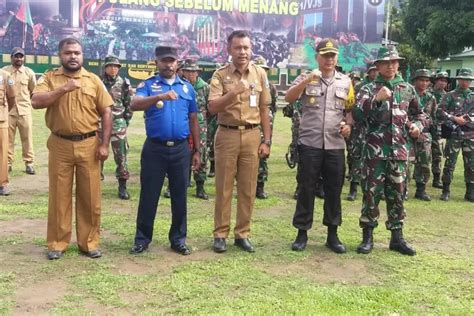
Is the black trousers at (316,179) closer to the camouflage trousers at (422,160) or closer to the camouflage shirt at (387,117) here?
the camouflage shirt at (387,117)

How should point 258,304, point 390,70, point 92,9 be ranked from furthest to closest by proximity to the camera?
point 92,9 → point 390,70 → point 258,304

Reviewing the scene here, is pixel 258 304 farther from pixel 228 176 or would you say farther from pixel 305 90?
pixel 305 90

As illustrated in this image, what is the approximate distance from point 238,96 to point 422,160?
4518mm

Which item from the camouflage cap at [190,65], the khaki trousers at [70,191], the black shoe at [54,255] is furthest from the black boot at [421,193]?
the black shoe at [54,255]

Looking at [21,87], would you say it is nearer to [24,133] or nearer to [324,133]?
[24,133]

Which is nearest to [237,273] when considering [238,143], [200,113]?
[238,143]

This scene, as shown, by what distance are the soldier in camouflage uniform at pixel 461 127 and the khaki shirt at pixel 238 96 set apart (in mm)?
4510

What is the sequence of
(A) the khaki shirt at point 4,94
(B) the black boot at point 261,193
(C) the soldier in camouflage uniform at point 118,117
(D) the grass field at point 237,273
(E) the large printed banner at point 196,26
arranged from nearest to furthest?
(D) the grass field at point 237,273
(C) the soldier in camouflage uniform at point 118,117
(A) the khaki shirt at point 4,94
(B) the black boot at point 261,193
(E) the large printed banner at point 196,26

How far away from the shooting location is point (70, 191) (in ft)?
17.1

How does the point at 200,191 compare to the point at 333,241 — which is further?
the point at 200,191

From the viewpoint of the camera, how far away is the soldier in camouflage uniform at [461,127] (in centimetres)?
852

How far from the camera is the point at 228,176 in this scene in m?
5.43

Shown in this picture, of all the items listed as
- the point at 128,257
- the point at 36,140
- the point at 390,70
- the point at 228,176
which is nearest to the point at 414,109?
the point at 390,70

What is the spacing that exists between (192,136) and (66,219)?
1.49 metres
